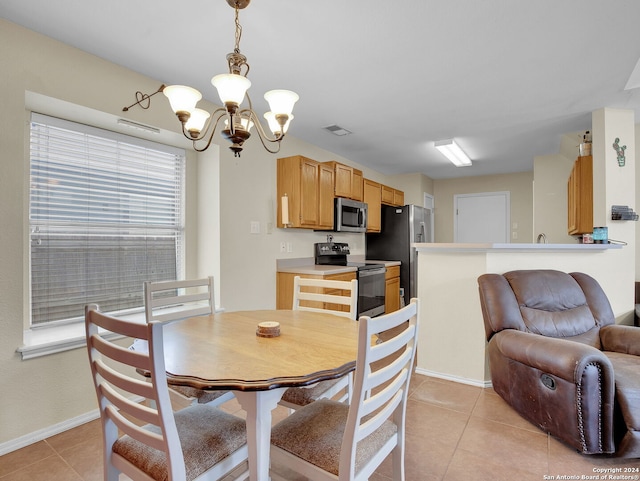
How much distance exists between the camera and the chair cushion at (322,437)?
1.12 meters

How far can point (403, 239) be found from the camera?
5.28 m

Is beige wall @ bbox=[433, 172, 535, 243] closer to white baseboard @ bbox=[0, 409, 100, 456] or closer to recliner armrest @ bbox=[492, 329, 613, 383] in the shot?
recliner armrest @ bbox=[492, 329, 613, 383]

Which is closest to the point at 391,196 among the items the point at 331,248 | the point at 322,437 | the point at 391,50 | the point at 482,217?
the point at 331,248

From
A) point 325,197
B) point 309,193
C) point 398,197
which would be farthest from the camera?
point 398,197

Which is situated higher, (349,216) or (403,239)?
(349,216)

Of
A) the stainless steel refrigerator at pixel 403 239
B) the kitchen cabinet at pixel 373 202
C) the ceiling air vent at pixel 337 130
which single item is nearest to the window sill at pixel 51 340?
the ceiling air vent at pixel 337 130

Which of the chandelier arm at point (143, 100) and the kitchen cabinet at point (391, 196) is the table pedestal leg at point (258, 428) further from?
the kitchen cabinet at point (391, 196)

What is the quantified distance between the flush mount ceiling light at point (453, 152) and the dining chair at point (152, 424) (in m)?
3.88

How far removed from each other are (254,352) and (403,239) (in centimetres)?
429

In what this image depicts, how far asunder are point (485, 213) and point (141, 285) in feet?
18.8

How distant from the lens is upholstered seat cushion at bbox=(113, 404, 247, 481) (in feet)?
3.52

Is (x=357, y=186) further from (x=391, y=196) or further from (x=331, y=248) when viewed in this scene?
(x=391, y=196)

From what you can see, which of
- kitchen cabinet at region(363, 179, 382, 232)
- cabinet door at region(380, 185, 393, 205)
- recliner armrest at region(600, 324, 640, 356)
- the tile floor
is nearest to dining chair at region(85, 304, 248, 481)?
the tile floor

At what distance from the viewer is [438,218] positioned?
262 inches
